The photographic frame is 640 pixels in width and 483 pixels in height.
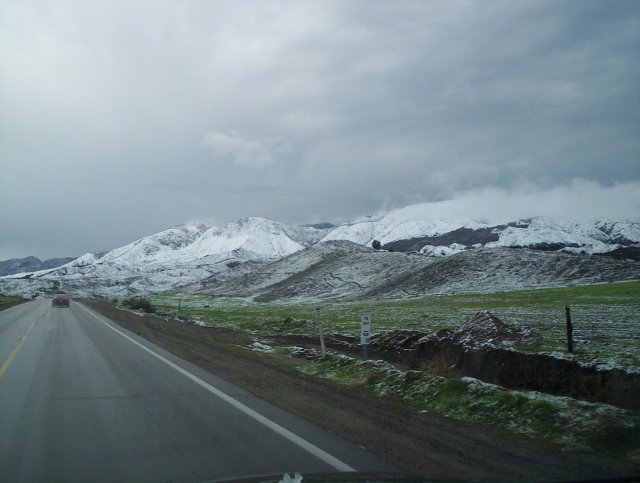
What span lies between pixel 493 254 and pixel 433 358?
69.4m

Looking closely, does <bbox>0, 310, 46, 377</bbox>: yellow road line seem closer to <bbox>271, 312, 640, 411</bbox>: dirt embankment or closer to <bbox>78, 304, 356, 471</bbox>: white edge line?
<bbox>78, 304, 356, 471</bbox>: white edge line

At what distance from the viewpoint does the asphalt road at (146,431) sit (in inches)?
250

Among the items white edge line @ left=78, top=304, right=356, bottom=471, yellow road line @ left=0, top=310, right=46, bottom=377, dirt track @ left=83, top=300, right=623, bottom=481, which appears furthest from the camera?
yellow road line @ left=0, top=310, right=46, bottom=377

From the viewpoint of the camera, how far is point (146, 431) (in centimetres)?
802

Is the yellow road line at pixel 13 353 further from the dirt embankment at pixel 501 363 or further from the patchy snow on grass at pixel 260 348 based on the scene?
the dirt embankment at pixel 501 363

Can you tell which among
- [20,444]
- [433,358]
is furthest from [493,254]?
[20,444]

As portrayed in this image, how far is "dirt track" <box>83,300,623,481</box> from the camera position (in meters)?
6.23

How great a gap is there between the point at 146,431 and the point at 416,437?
12.9 ft

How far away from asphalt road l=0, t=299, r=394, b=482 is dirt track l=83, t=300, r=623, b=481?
0.40 meters

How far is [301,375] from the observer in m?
13.7

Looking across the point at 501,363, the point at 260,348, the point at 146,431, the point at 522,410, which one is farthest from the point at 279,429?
the point at 260,348

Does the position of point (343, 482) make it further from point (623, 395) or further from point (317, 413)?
point (623, 395)

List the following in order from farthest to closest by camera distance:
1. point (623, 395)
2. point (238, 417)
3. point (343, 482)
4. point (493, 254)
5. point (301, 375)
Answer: point (493, 254) → point (301, 375) → point (623, 395) → point (238, 417) → point (343, 482)

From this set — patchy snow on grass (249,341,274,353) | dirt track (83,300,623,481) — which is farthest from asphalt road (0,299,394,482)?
patchy snow on grass (249,341,274,353)
